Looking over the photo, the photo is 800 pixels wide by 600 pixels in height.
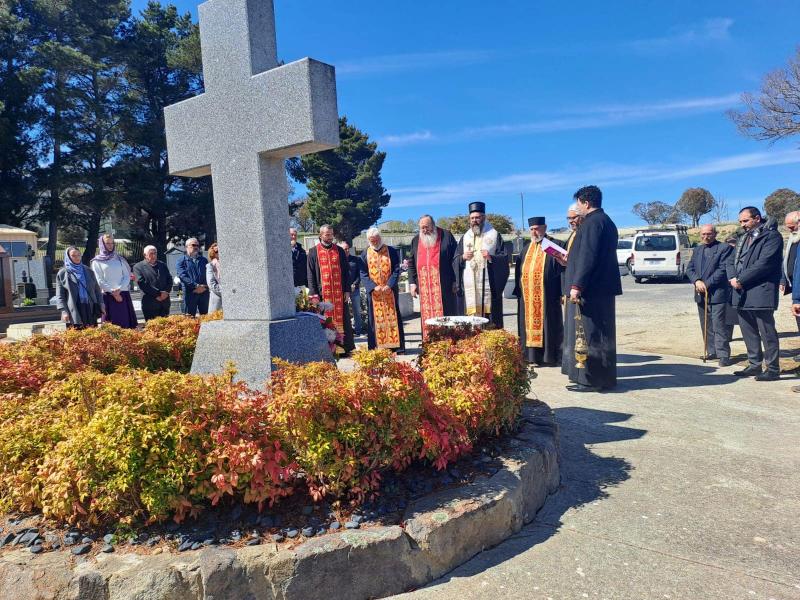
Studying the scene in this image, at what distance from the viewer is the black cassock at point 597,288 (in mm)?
5617

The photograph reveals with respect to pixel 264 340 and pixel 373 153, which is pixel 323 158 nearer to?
pixel 373 153

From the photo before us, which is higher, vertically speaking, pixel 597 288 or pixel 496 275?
pixel 496 275

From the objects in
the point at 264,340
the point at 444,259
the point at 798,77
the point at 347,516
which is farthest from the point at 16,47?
the point at 798,77

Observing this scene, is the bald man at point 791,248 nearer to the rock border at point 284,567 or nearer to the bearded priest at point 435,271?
the bearded priest at point 435,271

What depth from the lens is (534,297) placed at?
23.7 ft

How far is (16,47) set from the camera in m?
25.3

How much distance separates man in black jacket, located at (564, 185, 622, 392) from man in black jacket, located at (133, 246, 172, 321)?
5.86 m

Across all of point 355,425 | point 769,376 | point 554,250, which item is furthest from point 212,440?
point 769,376

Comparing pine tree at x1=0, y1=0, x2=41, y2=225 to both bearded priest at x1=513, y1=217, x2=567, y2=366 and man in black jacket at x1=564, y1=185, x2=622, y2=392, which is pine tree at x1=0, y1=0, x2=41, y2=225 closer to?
bearded priest at x1=513, y1=217, x2=567, y2=366

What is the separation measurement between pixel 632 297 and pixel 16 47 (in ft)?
93.7

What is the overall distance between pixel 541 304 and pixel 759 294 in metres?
2.40

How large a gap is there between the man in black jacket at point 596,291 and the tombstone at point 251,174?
9.60 feet

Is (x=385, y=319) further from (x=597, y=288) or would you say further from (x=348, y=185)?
(x=348, y=185)

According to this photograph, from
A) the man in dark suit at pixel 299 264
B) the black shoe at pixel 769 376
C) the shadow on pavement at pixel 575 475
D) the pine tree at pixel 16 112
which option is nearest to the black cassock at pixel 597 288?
the shadow on pavement at pixel 575 475
